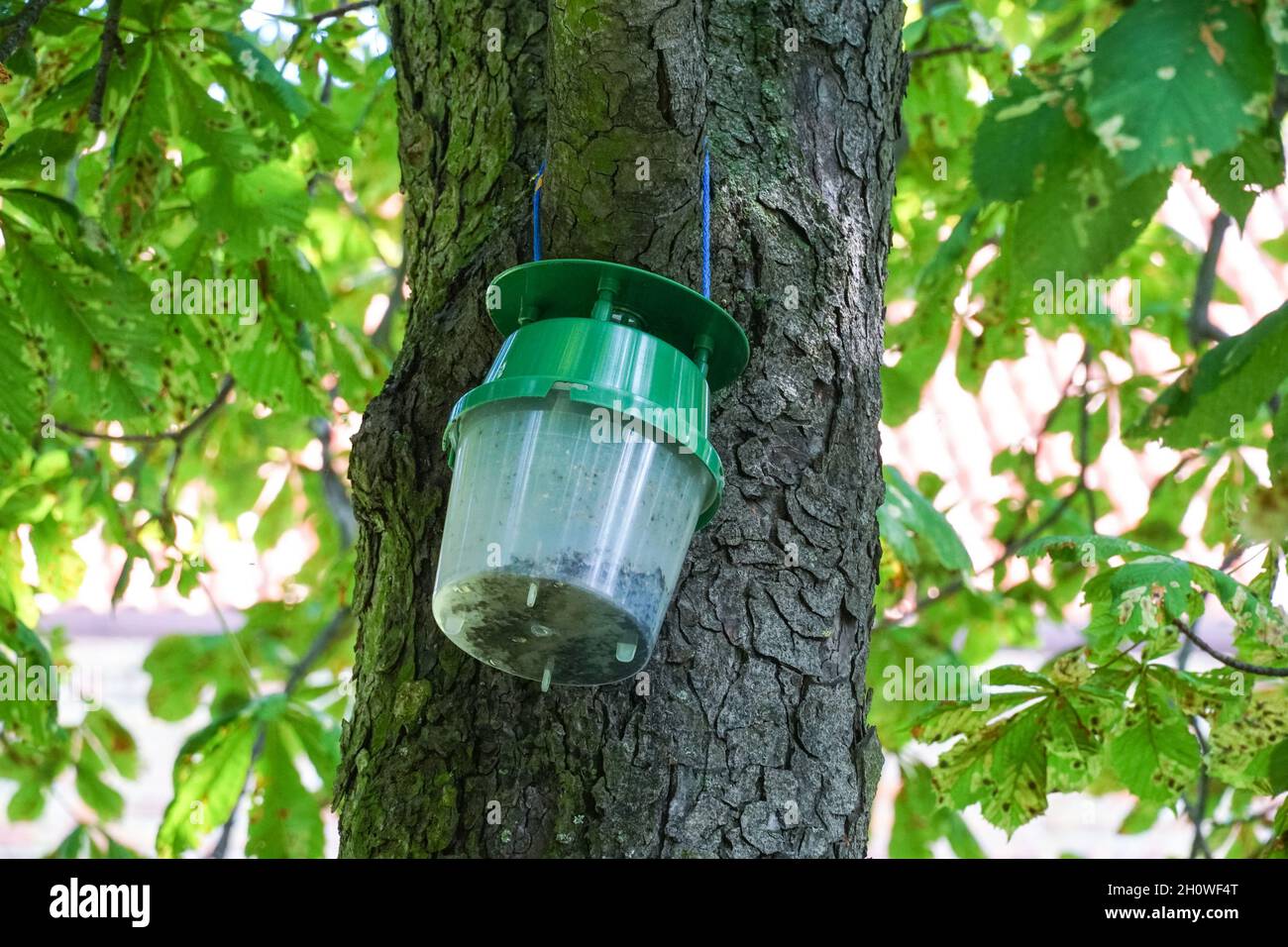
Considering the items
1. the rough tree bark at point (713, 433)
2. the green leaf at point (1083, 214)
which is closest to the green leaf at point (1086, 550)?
the rough tree bark at point (713, 433)

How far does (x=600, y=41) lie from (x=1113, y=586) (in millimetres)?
1053

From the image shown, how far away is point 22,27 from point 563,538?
1183 millimetres

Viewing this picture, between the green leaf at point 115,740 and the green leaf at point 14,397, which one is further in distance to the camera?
the green leaf at point 115,740

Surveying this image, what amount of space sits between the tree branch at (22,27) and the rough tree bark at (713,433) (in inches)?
22.0

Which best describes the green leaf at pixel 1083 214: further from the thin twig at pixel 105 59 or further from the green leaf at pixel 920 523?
the green leaf at pixel 920 523

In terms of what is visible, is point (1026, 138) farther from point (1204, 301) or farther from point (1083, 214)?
point (1204, 301)

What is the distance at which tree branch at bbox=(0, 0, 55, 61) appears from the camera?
1841 mm

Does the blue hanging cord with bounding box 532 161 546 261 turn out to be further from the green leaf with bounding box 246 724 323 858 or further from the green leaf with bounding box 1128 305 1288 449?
the green leaf with bounding box 246 724 323 858

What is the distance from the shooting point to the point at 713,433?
1562 millimetres

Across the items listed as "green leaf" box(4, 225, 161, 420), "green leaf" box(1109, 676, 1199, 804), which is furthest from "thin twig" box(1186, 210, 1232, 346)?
"green leaf" box(4, 225, 161, 420)

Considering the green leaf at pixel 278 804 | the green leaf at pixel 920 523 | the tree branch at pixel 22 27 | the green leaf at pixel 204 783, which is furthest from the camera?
the green leaf at pixel 920 523

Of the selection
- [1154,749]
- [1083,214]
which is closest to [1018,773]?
[1154,749]

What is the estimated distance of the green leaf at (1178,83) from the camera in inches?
35.9
